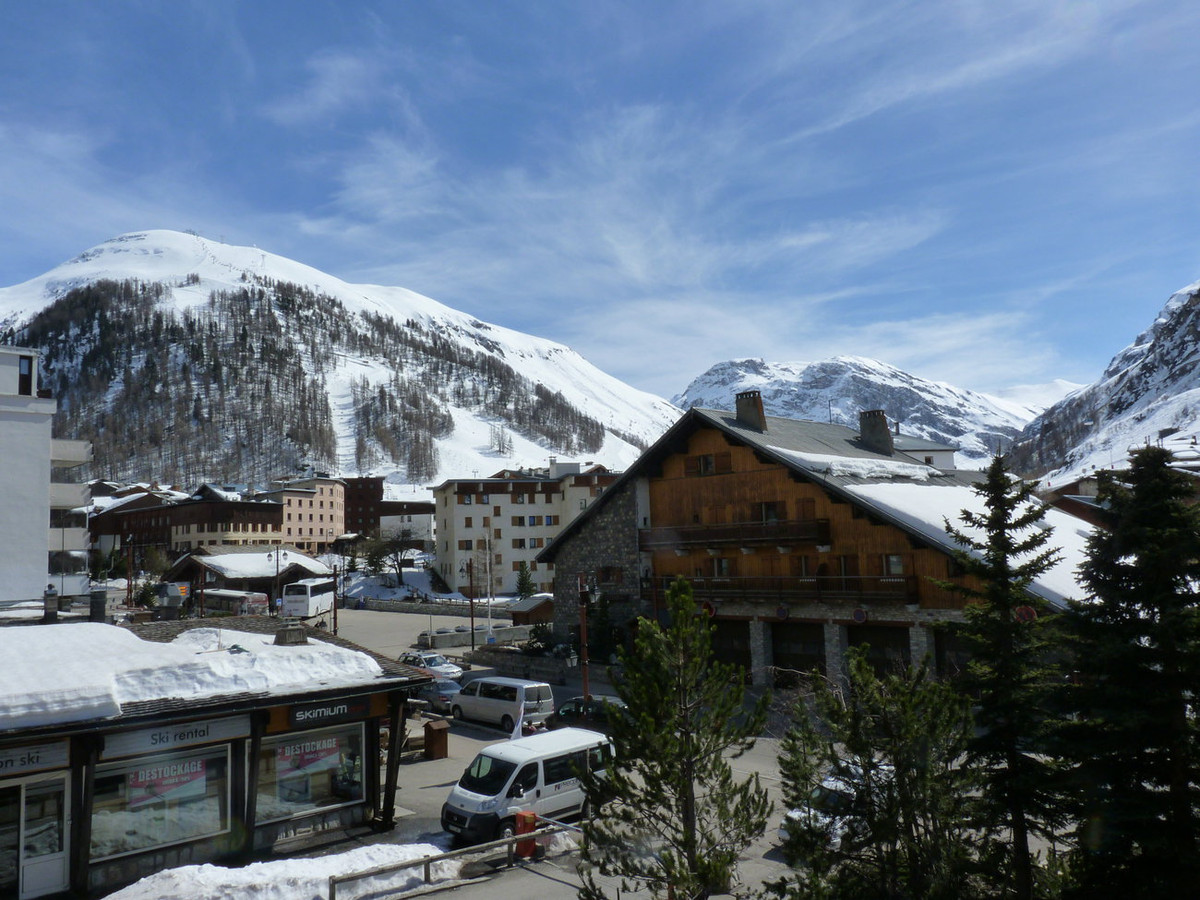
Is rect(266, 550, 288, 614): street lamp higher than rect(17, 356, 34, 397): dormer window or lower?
lower

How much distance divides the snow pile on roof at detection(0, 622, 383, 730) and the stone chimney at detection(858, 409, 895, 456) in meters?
33.2

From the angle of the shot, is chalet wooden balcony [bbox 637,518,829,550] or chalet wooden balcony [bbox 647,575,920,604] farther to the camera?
chalet wooden balcony [bbox 637,518,829,550]

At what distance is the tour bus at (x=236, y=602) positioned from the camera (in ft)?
223

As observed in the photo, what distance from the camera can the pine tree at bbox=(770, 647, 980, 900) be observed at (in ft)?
35.2

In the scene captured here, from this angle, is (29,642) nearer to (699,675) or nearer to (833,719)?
(699,675)

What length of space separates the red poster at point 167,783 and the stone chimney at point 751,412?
29111 mm

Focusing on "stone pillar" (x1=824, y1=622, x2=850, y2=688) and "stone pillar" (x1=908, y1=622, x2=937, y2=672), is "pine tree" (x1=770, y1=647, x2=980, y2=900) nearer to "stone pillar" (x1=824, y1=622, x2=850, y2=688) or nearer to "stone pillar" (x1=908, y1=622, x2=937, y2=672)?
"stone pillar" (x1=908, y1=622, x2=937, y2=672)

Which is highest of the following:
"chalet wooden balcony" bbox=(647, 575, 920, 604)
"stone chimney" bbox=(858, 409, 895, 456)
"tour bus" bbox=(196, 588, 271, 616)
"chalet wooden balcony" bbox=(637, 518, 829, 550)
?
"stone chimney" bbox=(858, 409, 895, 456)

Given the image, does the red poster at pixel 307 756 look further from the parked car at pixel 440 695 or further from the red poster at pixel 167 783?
the parked car at pixel 440 695

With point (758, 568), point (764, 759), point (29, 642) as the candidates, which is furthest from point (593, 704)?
point (29, 642)

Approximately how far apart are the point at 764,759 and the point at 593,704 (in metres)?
6.91

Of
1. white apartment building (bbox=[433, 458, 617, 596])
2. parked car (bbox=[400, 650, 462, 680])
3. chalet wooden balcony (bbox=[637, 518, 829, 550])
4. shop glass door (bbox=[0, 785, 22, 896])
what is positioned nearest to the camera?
shop glass door (bbox=[0, 785, 22, 896])

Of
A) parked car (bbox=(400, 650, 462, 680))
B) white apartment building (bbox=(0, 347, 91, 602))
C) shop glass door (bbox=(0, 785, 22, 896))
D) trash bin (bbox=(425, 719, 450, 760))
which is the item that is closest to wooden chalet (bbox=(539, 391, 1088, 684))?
parked car (bbox=(400, 650, 462, 680))

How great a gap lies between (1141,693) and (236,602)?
7216cm
